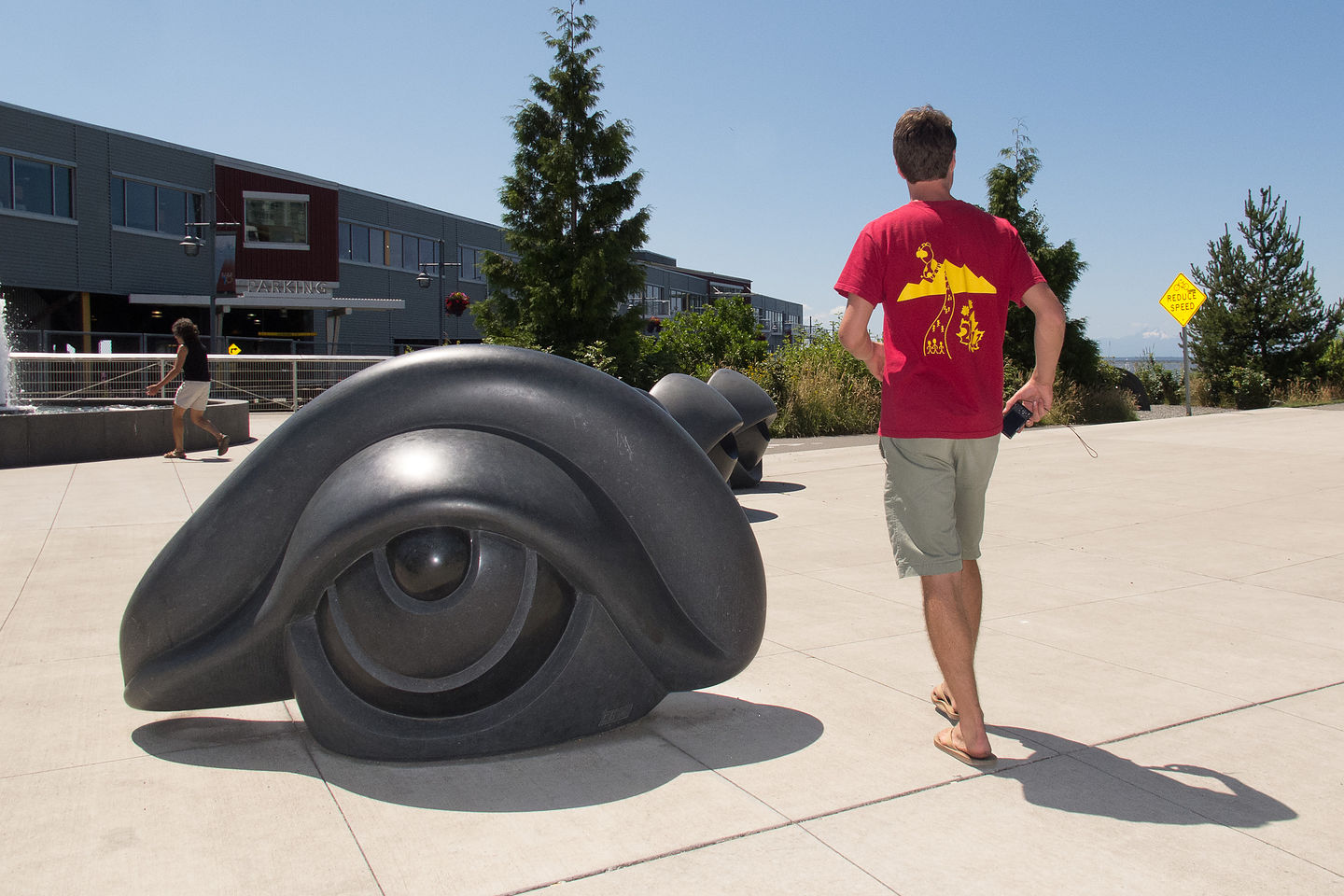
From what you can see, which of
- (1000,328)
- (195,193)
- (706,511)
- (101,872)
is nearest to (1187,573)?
(1000,328)

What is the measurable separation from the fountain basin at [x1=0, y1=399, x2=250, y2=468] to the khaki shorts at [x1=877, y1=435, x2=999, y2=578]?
11978 mm

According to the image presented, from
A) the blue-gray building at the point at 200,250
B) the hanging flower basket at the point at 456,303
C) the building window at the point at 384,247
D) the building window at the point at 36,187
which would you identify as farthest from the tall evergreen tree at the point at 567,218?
the building window at the point at 384,247

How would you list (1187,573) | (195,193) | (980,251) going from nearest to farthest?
1. (980,251)
2. (1187,573)
3. (195,193)

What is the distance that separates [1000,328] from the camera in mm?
3434

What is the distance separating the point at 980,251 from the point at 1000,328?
27 centimetres

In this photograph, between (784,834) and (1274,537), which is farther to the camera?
(1274,537)

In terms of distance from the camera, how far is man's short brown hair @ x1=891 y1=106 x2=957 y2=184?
11.4ft

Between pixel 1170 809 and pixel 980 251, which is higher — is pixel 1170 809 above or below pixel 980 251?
below

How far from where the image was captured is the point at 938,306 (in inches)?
132

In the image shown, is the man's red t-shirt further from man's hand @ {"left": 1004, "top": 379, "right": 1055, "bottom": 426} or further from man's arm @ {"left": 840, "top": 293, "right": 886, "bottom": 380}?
man's hand @ {"left": 1004, "top": 379, "right": 1055, "bottom": 426}

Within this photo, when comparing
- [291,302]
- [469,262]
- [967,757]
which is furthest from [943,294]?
[469,262]

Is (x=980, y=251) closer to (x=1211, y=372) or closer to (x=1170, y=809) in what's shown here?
(x=1170, y=809)

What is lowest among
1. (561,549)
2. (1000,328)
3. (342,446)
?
(561,549)

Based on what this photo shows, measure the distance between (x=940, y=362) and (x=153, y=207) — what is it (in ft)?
133
